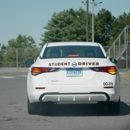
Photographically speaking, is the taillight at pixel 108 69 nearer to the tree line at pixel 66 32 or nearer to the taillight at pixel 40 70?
the taillight at pixel 40 70

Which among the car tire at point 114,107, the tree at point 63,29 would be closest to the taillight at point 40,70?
the car tire at point 114,107

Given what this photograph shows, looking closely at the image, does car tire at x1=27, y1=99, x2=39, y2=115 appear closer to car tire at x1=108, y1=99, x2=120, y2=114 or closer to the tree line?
car tire at x1=108, y1=99, x2=120, y2=114

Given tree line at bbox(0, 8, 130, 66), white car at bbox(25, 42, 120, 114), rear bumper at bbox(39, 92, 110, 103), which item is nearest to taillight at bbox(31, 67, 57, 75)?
white car at bbox(25, 42, 120, 114)

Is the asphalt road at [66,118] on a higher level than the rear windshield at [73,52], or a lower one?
lower

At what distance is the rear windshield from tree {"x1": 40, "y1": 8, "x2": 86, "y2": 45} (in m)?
67.8

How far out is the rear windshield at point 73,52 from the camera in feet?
37.7

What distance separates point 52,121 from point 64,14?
73.9 meters

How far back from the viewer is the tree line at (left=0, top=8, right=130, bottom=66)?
51812 mm

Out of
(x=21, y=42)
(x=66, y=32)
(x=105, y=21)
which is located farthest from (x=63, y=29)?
(x=21, y=42)

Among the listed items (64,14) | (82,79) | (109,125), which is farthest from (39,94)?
(64,14)

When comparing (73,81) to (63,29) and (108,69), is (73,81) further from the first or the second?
(63,29)

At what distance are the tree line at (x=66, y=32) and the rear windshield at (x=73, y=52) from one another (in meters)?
39.3

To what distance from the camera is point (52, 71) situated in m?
10.5

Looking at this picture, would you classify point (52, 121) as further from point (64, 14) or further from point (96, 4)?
point (64, 14)
